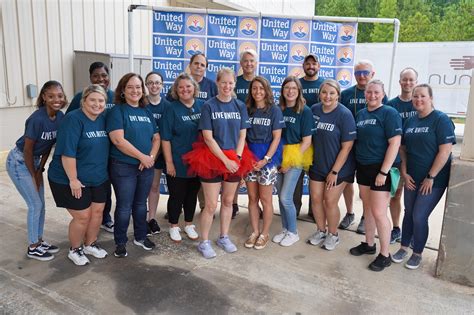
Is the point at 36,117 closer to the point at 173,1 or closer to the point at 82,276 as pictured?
the point at 82,276

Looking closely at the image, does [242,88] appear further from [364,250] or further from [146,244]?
[364,250]

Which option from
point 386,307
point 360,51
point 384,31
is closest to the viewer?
point 386,307

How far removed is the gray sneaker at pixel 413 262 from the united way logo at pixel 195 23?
3425 mm

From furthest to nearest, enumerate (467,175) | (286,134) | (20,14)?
(20,14) → (286,134) → (467,175)

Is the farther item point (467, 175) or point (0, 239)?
point (0, 239)

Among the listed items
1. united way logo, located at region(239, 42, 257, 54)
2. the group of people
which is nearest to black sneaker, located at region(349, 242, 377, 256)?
the group of people

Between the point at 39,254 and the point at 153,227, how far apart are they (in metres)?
1.15

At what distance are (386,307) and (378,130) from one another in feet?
4.70

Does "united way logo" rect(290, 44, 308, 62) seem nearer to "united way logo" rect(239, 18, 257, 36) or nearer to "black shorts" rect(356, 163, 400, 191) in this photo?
"united way logo" rect(239, 18, 257, 36)

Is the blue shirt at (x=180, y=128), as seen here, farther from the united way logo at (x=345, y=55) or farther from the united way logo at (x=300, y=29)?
the united way logo at (x=345, y=55)

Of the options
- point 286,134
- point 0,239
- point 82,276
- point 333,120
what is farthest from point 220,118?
point 0,239

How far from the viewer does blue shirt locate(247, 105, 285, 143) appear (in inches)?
149

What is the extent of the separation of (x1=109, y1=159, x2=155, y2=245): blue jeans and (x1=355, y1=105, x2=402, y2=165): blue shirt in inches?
76.4

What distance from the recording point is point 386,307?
120 inches
